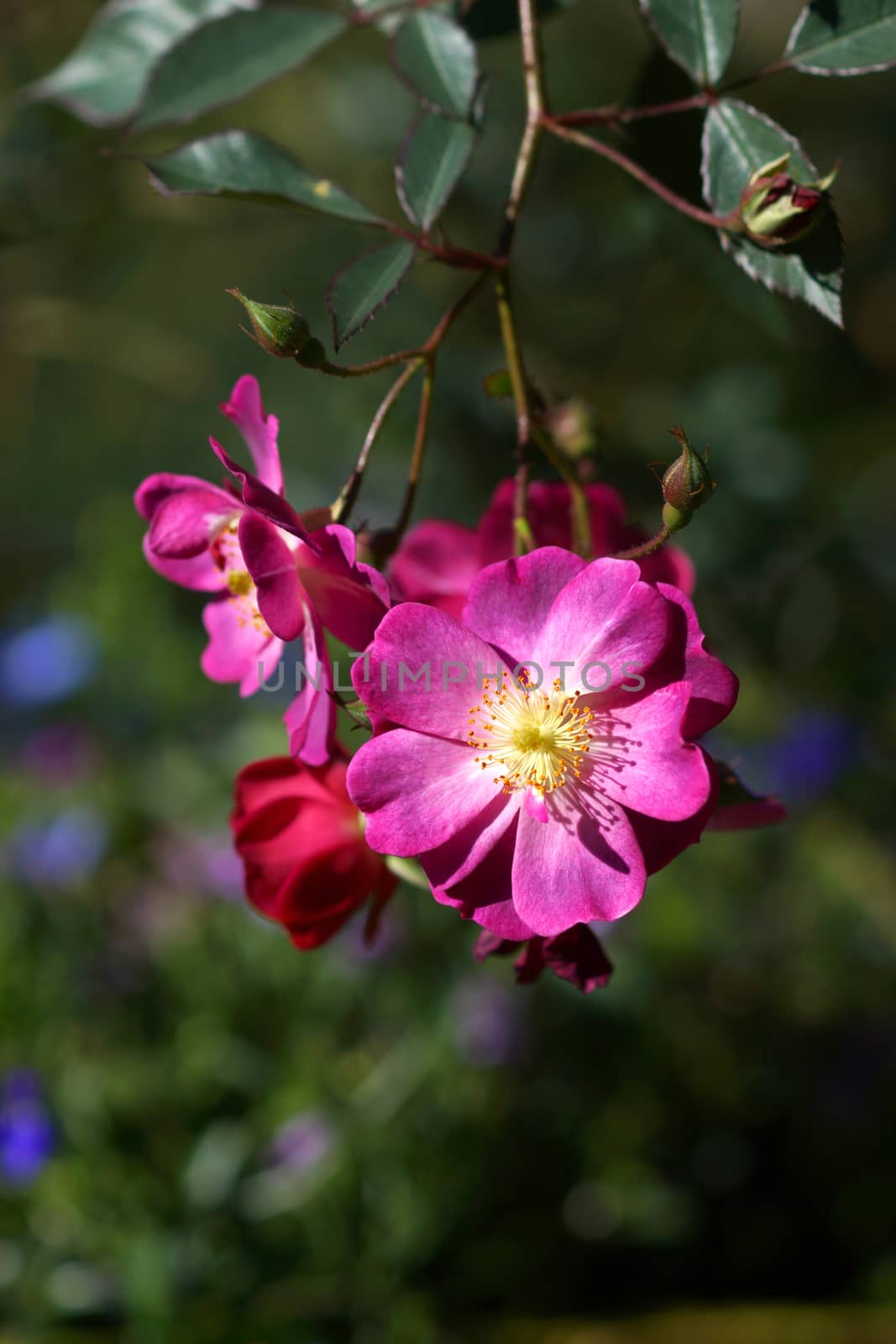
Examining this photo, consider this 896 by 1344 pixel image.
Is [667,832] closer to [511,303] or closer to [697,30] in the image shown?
[511,303]

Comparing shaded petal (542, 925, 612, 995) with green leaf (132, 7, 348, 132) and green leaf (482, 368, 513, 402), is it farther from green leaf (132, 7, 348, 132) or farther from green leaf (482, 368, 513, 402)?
green leaf (132, 7, 348, 132)

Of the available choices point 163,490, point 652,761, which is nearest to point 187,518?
point 163,490

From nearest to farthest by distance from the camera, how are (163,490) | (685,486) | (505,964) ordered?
(685,486) → (163,490) → (505,964)

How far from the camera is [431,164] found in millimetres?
466

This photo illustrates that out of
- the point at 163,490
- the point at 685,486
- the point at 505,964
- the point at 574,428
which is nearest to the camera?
the point at 685,486

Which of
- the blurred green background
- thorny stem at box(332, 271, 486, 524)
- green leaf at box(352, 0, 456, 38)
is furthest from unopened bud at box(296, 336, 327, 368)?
the blurred green background

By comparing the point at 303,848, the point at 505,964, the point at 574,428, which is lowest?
the point at 505,964

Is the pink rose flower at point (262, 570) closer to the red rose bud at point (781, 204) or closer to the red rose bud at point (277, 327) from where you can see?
the red rose bud at point (277, 327)

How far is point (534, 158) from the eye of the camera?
469 mm

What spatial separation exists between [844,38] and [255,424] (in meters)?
0.28

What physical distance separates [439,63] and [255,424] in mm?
183

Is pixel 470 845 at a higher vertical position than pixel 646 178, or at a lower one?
lower

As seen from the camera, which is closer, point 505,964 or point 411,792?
point 411,792

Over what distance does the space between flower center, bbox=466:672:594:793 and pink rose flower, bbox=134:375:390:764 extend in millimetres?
57
